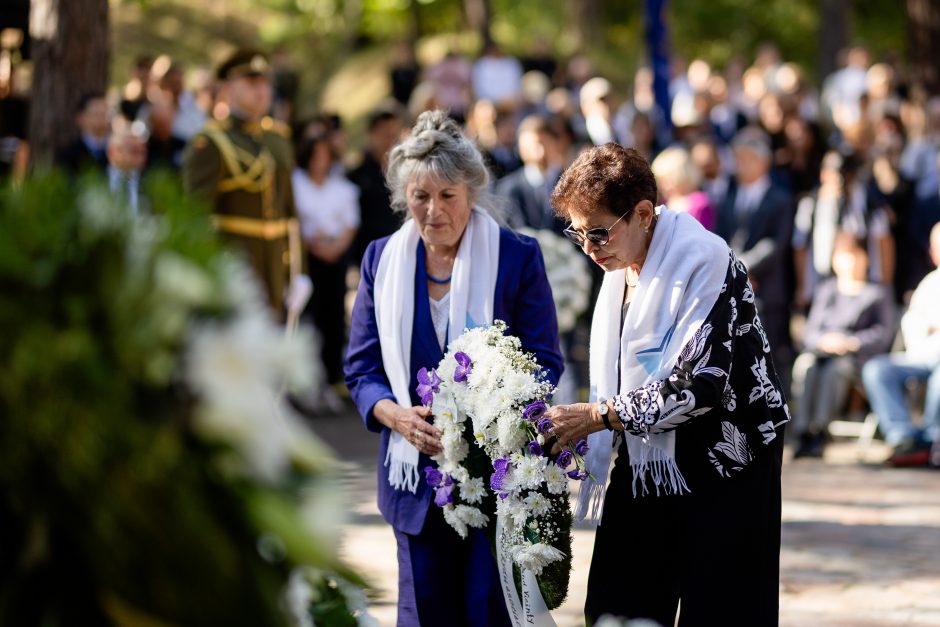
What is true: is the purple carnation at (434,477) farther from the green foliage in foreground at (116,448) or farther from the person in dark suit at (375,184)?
the person in dark suit at (375,184)

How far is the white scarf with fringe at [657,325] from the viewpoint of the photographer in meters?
4.11

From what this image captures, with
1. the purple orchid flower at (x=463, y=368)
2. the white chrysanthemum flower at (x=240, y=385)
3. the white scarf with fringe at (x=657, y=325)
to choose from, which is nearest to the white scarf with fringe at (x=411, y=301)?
the purple orchid flower at (x=463, y=368)

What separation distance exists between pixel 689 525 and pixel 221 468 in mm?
2558

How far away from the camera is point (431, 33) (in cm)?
3722

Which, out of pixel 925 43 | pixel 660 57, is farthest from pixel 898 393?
pixel 925 43

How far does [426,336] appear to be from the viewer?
4.71 m

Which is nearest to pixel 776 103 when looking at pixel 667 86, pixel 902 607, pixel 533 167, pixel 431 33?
pixel 667 86

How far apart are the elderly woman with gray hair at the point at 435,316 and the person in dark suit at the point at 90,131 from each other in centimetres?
639

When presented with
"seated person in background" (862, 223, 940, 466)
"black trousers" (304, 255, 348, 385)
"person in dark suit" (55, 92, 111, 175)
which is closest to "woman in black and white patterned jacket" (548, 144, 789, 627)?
"seated person in background" (862, 223, 940, 466)

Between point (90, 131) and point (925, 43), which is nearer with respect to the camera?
point (90, 131)

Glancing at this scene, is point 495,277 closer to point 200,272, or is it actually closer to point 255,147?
point 200,272

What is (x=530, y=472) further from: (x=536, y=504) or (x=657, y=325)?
(x=657, y=325)

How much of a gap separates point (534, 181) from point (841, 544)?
4.31 meters

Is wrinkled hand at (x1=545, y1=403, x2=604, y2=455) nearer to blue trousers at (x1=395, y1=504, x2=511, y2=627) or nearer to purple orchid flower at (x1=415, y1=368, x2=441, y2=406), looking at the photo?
purple orchid flower at (x1=415, y1=368, x2=441, y2=406)
